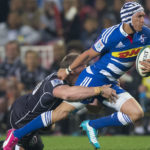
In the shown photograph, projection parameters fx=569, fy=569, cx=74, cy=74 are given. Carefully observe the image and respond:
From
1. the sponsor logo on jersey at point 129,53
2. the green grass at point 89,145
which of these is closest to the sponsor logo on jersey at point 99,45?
the sponsor logo on jersey at point 129,53

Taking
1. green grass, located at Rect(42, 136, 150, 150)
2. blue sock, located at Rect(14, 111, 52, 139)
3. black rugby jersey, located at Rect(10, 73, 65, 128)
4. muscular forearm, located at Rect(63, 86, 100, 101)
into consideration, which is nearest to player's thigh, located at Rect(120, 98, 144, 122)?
muscular forearm, located at Rect(63, 86, 100, 101)

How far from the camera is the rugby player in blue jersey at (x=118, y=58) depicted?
7746 mm

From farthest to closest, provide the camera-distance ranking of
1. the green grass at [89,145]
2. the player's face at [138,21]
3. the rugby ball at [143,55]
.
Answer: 1. the green grass at [89,145]
2. the player's face at [138,21]
3. the rugby ball at [143,55]

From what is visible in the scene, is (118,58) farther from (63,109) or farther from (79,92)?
(63,109)

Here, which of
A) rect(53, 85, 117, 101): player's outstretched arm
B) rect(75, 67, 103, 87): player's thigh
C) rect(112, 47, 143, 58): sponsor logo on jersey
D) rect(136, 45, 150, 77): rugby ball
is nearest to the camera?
rect(53, 85, 117, 101): player's outstretched arm

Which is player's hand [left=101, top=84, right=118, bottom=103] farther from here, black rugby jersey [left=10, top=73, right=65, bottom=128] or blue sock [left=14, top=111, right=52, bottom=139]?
blue sock [left=14, top=111, right=52, bottom=139]

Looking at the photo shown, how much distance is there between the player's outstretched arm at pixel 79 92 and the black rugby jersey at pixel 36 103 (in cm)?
17

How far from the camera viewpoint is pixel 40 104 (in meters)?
7.86

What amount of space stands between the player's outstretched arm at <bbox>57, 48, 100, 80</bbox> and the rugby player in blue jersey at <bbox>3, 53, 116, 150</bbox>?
0.34 ft

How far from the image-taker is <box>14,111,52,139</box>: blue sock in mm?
7637

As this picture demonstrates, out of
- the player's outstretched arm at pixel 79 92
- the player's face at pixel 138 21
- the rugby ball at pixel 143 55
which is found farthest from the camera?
the player's face at pixel 138 21

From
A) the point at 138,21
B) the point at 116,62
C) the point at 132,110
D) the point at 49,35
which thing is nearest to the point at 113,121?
the point at 132,110

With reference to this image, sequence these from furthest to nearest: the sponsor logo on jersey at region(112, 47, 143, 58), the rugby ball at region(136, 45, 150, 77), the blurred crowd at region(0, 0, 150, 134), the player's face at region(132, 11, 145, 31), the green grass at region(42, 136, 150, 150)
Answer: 1. the blurred crowd at region(0, 0, 150, 134)
2. the green grass at region(42, 136, 150, 150)
3. the sponsor logo on jersey at region(112, 47, 143, 58)
4. the player's face at region(132, 11, 145, 31)
5. the rugby ball at region(136, 45, 150, 77)

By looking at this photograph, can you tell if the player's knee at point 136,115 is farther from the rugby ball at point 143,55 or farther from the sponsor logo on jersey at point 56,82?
the sponsor logo on jersey at point 56,82
